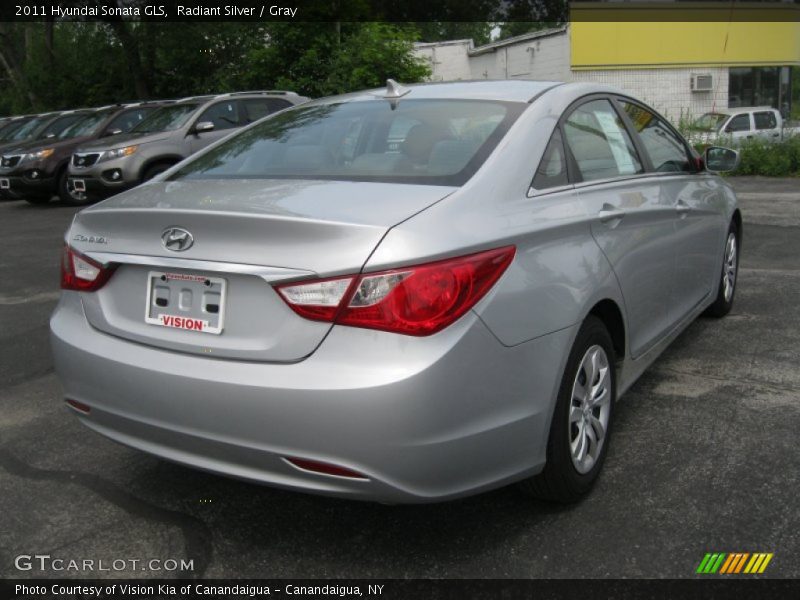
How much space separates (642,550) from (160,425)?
1640 mm

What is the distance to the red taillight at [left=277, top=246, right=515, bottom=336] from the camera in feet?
7.48

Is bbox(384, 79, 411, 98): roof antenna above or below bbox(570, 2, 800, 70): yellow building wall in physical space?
below

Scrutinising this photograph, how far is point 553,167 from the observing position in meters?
3.03

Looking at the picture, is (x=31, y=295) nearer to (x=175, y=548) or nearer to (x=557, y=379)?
(x=175, y=548)

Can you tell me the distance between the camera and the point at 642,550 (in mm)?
2672

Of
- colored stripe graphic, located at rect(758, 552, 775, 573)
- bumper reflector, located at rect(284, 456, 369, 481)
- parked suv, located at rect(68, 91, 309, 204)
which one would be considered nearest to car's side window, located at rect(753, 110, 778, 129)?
parked suv, located at rect(68, 91, 309, 204)

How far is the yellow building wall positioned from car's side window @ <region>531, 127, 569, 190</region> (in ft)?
80.0

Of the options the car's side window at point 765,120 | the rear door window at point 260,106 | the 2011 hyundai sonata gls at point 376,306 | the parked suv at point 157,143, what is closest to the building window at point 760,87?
the car's side window at point 765,120

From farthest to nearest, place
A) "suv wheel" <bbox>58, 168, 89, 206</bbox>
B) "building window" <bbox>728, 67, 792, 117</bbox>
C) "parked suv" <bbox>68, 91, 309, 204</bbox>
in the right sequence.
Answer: "building window" <bbox>728, 67, 792, 117</bbox>
"suv wheel" <bbox>58, 168, 89, 206</bbox>
"parked suv" <bbox>68, 91, 309, 204</bbox>

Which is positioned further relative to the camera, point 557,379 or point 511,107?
→ point 511,107

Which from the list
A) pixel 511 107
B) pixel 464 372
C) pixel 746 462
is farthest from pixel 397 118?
pixel 746 462

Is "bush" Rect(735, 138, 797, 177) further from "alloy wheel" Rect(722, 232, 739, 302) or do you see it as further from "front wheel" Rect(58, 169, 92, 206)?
"front wheel" Rect(58, 169, 92, 206)

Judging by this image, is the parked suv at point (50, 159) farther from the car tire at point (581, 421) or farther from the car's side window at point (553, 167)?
the car tire at point (581, 421)

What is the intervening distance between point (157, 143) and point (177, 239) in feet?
36.2
